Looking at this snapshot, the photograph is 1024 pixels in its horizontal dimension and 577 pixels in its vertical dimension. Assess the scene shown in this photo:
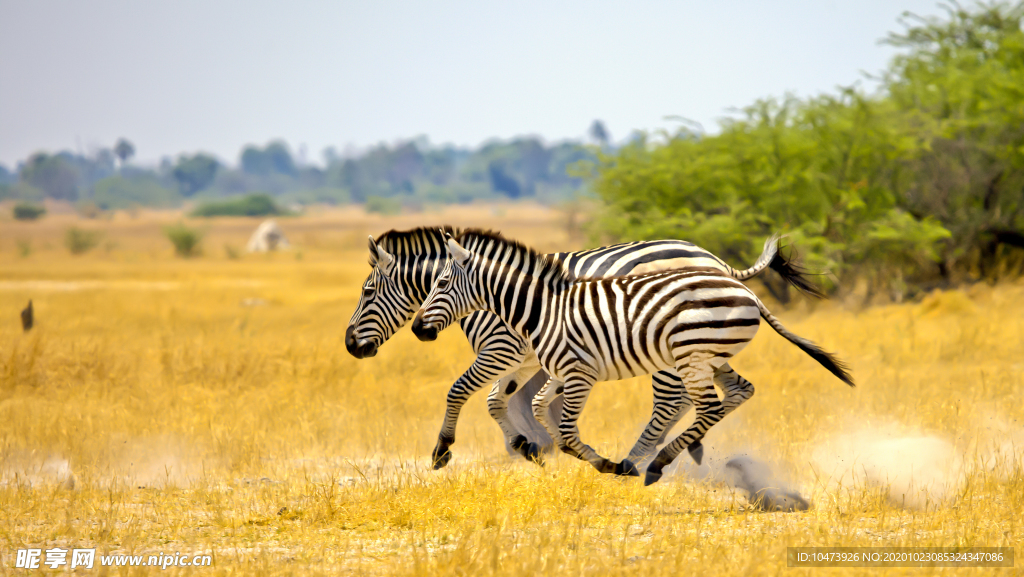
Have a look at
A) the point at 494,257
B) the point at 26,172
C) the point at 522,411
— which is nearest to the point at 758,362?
the point at 522,411

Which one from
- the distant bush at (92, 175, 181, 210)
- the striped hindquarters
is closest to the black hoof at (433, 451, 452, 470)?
the striped hindquarters

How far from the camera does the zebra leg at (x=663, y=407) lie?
19.9ft

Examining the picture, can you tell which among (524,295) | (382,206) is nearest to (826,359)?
(524,295)

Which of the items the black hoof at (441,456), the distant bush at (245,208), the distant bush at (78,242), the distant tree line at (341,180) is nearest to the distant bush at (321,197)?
the distant tree line at (341,180)

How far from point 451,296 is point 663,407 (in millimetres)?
1751

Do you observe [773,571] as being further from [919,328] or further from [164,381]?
[919,328]

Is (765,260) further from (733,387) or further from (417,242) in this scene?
(417,242)

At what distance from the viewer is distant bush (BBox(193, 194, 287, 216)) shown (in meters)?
89.4

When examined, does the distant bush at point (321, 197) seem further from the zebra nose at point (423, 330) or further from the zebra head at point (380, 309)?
the zebra nose at point (423, 330)

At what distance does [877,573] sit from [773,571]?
55 centimetres

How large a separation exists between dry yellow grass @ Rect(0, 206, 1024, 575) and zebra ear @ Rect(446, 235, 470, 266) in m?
1.51

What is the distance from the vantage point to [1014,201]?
16469 millimetres

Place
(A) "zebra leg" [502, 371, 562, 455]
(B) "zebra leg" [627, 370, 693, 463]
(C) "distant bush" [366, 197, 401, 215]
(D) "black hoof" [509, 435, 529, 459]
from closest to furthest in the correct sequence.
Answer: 1. (B) "zebra leg" [627, 370, 693, 463]
2. (D) "black hoof" [509, 435, 529, 459]
3. (A) "zebra leg" [502, 371, 562, 455]
4. (C) "distant bush" [366, 197, 401, 215]

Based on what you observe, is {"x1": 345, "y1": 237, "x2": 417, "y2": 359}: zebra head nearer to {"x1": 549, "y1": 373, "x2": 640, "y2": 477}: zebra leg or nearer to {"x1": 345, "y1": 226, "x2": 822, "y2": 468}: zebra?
{"x1": 345, "y1": 226, "x2": 822, "y2": 468}: zebra
